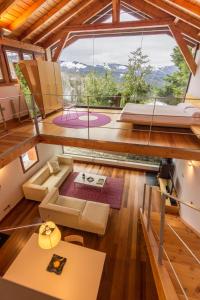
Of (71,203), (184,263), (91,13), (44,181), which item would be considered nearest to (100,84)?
(91,13)

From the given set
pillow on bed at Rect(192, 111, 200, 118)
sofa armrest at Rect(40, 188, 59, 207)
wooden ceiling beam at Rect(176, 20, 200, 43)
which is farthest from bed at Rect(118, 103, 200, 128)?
sofa armrest at Rect(40, 188, 59, 207)

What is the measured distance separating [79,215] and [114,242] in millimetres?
1047

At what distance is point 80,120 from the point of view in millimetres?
5188

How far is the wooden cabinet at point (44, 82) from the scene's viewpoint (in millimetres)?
4594

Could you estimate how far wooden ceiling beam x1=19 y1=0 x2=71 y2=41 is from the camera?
4379mm

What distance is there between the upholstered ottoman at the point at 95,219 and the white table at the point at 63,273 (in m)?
0.96

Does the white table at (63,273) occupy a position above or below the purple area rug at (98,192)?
above

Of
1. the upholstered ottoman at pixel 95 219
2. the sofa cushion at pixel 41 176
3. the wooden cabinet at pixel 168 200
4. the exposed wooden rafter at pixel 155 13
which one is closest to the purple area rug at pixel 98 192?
the sofa cushion at pixel 41 176

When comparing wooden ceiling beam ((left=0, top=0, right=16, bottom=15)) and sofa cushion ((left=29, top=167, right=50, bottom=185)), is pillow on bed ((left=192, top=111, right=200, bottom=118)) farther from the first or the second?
sofa cushion ((left=29, top=167, right=50, bottom=185))

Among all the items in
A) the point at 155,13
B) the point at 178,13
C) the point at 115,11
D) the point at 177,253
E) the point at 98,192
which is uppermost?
the point at 115,11

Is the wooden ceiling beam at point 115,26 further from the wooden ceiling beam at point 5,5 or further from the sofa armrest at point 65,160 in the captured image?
the sofa armrest at point 65,160

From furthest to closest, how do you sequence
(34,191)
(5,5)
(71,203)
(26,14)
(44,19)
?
1. (34,191)
2. (71,203)
3. (44,19)
4. (26,14)
5. (5,5)

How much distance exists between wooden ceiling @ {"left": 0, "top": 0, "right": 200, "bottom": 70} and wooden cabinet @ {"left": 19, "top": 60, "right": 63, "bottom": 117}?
0.89 metres

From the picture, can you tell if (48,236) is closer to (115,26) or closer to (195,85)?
(195,85)
